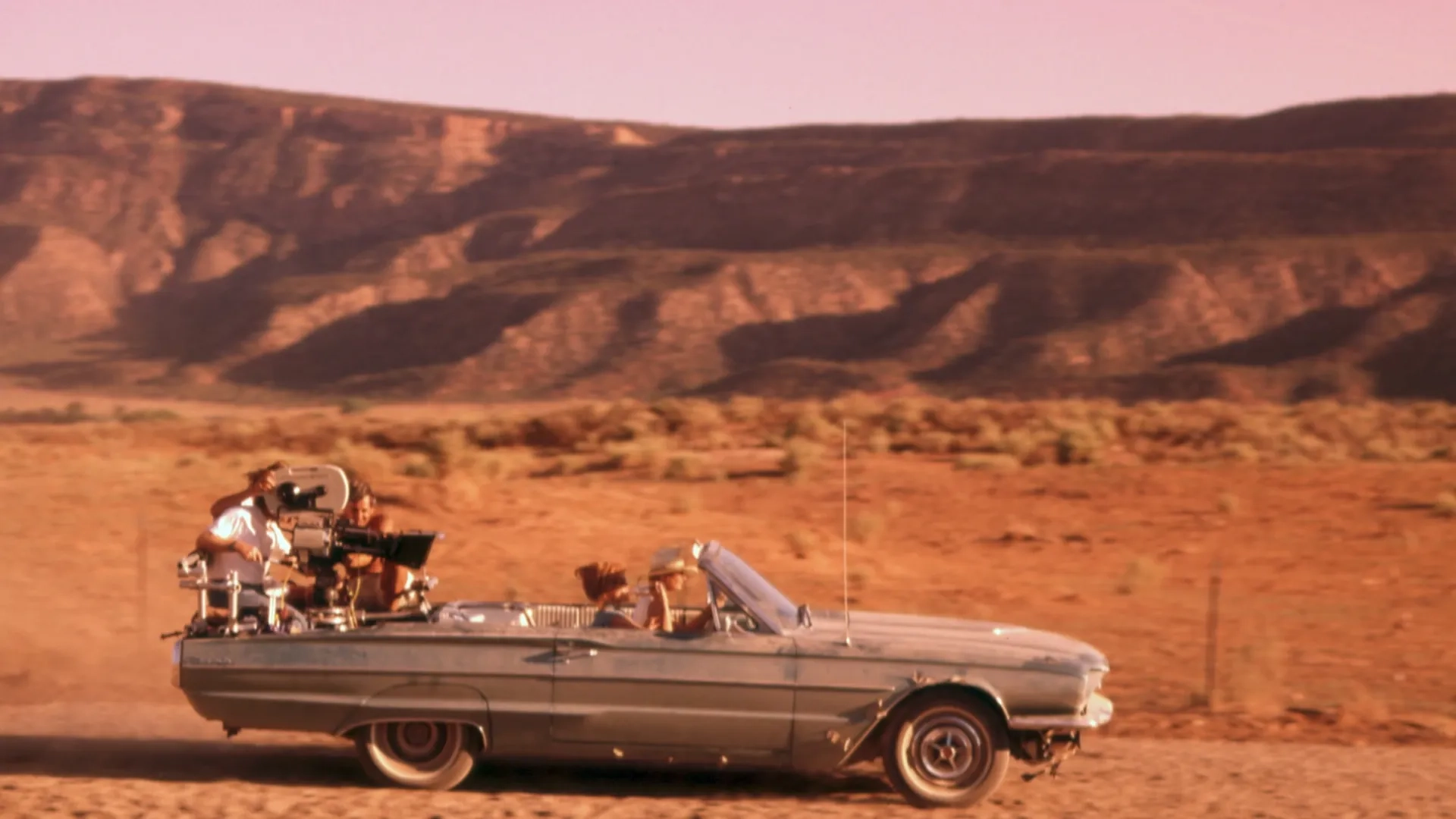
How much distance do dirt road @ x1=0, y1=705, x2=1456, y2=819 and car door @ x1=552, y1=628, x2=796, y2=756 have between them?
363mm

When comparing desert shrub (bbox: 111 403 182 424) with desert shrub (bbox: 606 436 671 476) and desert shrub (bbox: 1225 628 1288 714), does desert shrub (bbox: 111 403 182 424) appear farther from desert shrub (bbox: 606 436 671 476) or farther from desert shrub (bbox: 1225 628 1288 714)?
desert shrub (bbox: 1225 628 1288 714)

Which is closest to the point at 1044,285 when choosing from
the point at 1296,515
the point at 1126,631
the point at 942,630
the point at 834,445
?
the point at 834,445

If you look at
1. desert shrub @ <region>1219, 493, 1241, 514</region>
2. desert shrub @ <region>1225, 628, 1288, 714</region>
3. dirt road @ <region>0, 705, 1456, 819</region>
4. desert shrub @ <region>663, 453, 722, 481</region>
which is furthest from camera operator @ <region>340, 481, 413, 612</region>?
desert shrub @ <region>663, 453, 722, 481</region>

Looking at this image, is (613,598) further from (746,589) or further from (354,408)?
(354,408)

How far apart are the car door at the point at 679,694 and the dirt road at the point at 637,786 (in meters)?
0.36

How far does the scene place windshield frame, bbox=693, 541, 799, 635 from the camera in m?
9.09

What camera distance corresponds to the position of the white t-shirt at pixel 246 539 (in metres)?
9.60

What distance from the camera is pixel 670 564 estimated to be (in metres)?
9.29

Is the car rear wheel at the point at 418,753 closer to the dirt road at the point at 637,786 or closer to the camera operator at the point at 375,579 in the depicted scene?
the dirt road at the point at 637,786

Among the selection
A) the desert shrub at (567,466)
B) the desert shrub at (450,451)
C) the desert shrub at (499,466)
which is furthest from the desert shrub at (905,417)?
the desert shrub at (499,466)

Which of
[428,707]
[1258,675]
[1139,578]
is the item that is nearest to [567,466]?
[1139,578]

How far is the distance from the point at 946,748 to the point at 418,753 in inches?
103

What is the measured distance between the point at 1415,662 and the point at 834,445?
2271cm

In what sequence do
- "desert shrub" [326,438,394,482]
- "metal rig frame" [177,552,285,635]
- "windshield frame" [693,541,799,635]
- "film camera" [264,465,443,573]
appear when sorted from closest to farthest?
"windshield frame" [693,541,799,635] → "metal rig frame" [177,552,285,635] → "film camera" [264,465,443,573] → "desert shrub" [326,438,394,482]
